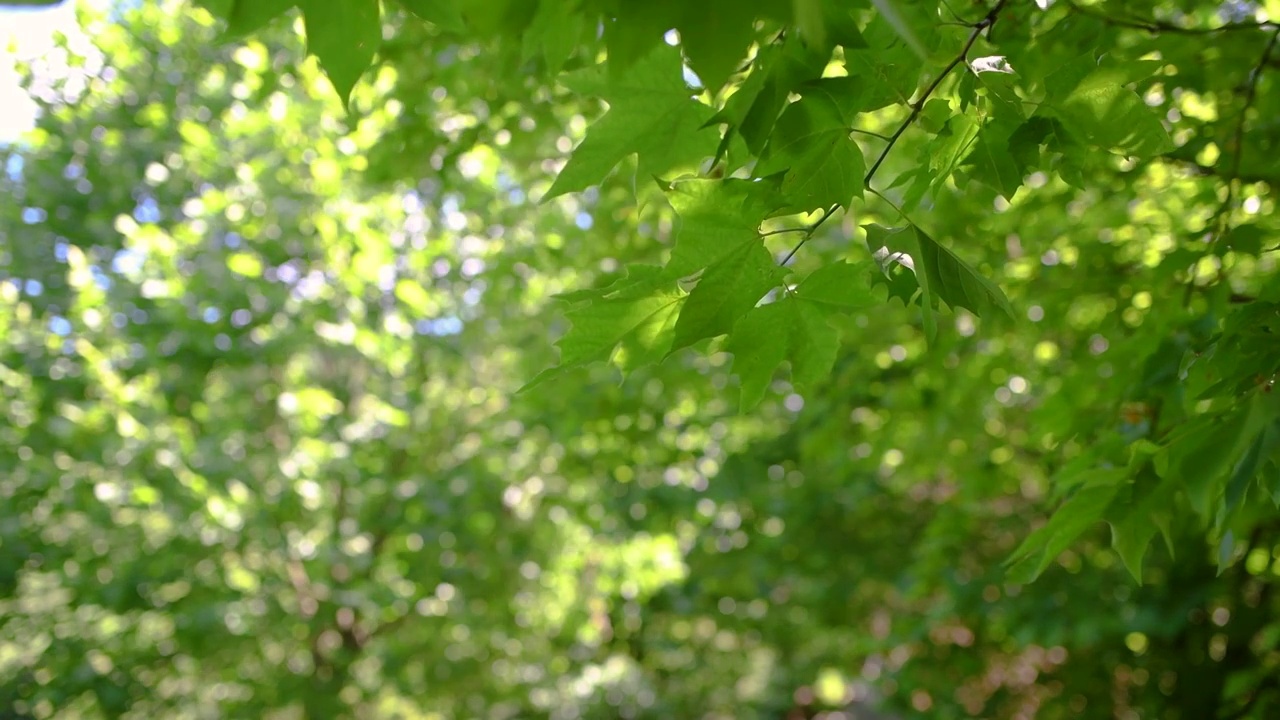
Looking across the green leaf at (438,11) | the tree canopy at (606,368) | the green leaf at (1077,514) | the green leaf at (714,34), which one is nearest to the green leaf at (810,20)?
the green leaf at (714,34)

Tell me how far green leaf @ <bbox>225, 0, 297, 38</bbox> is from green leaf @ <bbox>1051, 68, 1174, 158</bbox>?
0.84 m

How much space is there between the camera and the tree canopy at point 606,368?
113 centimetres

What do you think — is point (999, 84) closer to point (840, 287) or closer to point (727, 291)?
point (840, 287)

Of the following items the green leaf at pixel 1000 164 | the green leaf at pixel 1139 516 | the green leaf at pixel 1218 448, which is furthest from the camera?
the green leaf at pixel 1139 516

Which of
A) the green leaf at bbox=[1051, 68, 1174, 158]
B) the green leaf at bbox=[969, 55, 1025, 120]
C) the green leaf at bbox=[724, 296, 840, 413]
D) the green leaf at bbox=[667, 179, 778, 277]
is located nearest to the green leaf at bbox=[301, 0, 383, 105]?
the green leaf at bbox=[667, 179, 778, 277]

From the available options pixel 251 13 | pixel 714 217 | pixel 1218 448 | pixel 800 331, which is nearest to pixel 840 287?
pixel 800 331

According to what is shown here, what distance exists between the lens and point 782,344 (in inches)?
44.5

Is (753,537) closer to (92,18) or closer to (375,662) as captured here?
(375,662)

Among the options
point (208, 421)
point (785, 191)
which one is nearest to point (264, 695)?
point (208, 421)

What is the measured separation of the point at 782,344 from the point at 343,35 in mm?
572

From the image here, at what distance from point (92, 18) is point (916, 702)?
5.89 metres

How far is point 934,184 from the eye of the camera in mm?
1133

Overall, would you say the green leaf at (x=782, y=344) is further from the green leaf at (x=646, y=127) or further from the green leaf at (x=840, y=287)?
the green leaf at (x=646, y=127)

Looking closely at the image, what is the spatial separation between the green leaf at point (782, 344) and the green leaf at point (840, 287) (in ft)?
0.05
